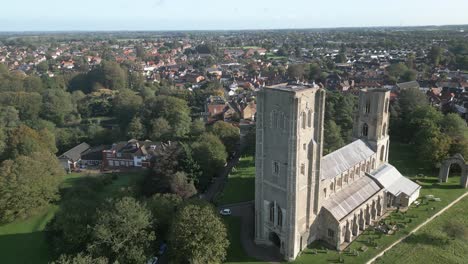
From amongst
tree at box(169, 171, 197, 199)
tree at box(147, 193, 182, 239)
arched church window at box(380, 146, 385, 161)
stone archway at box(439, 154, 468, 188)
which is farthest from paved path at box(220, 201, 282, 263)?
stone archway at box(439, 154, 468, 188)

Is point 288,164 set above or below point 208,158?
above

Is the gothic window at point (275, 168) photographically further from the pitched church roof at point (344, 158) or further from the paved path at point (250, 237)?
the paved path at point (250, 237)

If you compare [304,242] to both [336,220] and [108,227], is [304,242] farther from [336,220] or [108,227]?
[108,227]

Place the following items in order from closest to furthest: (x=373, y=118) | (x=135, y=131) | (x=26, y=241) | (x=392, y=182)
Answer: (x=26, y=241)
(x=373, y=118)
(x=392, y=182)
(x=135, y=131)

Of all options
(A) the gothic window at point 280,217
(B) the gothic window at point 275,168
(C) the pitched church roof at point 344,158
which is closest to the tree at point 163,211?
(A) the gothic window at point 280,217

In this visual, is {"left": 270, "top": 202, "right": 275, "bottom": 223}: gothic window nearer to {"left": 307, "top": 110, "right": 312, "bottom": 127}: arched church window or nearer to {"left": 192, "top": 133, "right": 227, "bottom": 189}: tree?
{"left": 307, "top": 110, "right": 312, "bottom": 127}: arched church window

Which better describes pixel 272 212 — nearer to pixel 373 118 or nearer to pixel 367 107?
pixel 373 118

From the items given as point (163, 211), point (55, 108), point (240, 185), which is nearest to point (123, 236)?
point (163, 211)
